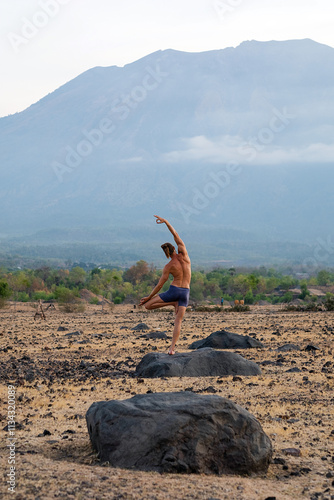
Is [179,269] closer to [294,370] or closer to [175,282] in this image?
[175,282]

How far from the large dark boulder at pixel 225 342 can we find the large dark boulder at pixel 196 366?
15.1 feet

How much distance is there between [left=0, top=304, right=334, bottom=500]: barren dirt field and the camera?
7910 millimetres

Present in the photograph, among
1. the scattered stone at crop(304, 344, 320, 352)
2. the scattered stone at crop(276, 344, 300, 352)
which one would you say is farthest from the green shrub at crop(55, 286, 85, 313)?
the scattered stone at crop(304, 344, 320, 352)

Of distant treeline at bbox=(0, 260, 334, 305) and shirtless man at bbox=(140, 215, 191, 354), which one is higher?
shirtless man at bbox=(140, 215, 191, 354)

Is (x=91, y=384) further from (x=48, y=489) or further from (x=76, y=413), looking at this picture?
(x=48, y=489)

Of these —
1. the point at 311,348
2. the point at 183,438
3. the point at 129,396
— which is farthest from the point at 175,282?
the point at 183,438

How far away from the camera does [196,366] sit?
16.4 meters

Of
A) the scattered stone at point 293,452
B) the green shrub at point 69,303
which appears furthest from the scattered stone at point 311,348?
the green shrub at point 69,303

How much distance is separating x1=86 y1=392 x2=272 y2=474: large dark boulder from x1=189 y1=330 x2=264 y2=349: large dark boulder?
1250 cm

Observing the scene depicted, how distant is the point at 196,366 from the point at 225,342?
5.61 m

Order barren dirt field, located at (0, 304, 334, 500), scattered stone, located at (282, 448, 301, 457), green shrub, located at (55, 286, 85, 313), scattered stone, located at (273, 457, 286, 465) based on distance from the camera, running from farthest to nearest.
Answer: green shrub, located at (55, 286, 85, 313) < scattered stone, located at (282, 448, 301, 457) < scattered stone, located at (273, 457, 286, 465) < barren dirt field, located at (0, 304, 334, 500)

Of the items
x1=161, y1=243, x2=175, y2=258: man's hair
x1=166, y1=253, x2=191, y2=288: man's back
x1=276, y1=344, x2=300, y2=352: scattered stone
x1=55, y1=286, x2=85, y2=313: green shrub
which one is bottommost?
x1=55, y1=286, x2=85, y2=313: green shrub
